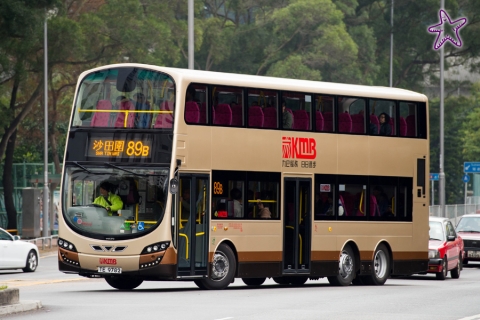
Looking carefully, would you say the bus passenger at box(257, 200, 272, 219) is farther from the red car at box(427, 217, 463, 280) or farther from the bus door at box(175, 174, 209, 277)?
the red car at box(427, 217, 463, 280)

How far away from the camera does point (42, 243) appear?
151ft

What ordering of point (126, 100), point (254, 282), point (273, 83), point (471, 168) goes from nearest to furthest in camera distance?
1. point (126, 100)
2. point (273, 83)
3. point (254, 282)
4. point (471, 168)

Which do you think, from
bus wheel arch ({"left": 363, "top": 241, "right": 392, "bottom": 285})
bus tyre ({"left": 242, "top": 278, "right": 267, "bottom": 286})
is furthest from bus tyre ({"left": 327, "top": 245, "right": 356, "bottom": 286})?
bus tyre ({"left": 242, "top": 278, "right": 267, "bottom": 286})

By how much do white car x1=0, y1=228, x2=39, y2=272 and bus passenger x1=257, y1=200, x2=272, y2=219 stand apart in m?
10.6

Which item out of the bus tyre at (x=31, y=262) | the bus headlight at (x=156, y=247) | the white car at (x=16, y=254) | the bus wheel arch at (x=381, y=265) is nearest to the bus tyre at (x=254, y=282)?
the bus wheel arch at (x=381, y=265)

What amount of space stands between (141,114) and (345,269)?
6405 mm

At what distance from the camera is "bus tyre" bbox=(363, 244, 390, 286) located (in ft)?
82.7

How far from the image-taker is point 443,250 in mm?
28484

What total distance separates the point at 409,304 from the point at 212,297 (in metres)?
3.30

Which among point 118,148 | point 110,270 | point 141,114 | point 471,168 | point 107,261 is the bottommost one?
point 110,270

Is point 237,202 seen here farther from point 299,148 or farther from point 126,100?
point 126,100

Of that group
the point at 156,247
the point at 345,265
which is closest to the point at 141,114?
the point at 156,247

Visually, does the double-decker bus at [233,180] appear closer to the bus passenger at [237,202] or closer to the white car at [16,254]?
the bus passenger at [237,202]

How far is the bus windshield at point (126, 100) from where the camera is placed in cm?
2048
